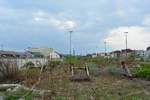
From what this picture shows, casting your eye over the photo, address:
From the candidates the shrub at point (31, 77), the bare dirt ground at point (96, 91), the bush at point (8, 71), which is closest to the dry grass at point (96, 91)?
the bare dirt ground at point (96, 91)

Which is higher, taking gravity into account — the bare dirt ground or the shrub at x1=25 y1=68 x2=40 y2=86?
the shrub at x1=25 y1=68 x2=40 y2=86

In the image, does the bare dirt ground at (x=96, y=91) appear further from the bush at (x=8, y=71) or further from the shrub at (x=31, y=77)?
the bush at (x=8, y=71)

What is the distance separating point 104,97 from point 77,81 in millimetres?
6563

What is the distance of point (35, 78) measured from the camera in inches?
672

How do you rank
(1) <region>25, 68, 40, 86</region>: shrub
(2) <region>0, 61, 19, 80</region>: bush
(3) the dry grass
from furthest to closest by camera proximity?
(2) <region>0, 61, 19, 80</region>: bush → (1) <region>25, 68, 40, 86</region>: shrub → (3) the dry grass

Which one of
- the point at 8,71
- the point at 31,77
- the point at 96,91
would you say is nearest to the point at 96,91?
the point at 96,91

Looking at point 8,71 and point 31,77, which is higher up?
point 8,71

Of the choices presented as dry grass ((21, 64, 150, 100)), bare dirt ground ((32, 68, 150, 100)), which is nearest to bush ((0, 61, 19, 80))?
bare dirt ground ((32, 68, 150, 100))

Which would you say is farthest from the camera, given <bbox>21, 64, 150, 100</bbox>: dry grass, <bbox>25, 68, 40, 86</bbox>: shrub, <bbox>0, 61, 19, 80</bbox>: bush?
<bbox>0, 61, 19, 80</bbox>: bush

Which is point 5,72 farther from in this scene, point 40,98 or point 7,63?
point 40,98

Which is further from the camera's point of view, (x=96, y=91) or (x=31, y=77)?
(x=31, y=77)

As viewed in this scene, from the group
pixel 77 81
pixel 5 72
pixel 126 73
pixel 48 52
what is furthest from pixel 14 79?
pixel 48 52

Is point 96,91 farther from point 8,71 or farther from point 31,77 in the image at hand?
point 8,71

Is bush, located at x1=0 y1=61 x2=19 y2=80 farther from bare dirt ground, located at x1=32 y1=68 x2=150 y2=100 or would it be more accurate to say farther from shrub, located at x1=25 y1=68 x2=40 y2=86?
bare dirt ground, located at x1=32 y1=68 x2=150 y2=100
